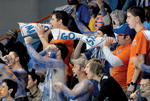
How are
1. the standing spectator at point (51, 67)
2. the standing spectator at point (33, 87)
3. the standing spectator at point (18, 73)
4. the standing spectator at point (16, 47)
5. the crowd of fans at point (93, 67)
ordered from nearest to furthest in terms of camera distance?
the crowd of fans at point (93, 67) < the standing spectator at point (51, 67) < the standing spectator at point (18, 73) < the standing spectator at point (33, 87) < the standing spectator at point (16, 47)

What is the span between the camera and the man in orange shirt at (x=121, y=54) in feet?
17.8

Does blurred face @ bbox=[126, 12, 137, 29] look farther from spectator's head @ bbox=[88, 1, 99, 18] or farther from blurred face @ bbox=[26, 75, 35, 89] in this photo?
blurred face @ bbox=[26, 75, 35, 89]

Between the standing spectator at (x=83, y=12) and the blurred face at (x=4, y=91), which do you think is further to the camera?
the standing spectator at (x=83, y=12)

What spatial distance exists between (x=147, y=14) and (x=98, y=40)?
84 centimetres

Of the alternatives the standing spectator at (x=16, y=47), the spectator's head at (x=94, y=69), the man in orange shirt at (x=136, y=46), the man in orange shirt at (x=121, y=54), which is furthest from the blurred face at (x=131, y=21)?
the standing spectator at (x=16, y=47)

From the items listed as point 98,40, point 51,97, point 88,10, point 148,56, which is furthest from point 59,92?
point 88,10

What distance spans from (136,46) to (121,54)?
0.58m

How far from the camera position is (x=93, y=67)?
17.1 feet

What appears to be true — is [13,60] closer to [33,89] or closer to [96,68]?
[33,89]

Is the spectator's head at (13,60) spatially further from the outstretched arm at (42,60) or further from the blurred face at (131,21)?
the blurred face at (131,21)

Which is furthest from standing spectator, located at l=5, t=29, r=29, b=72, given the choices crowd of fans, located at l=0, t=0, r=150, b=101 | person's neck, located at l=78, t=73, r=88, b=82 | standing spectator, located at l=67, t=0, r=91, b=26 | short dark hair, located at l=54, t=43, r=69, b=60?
person's neck, located at l=78, t=73, r=88, b=82

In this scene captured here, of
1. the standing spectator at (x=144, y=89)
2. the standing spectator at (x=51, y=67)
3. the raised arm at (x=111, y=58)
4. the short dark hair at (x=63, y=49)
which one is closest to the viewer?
the standing spectator at (x=144, y=89)

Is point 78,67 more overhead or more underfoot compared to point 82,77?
more overhead

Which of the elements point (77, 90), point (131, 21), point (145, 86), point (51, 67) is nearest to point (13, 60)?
point (51, 67)
